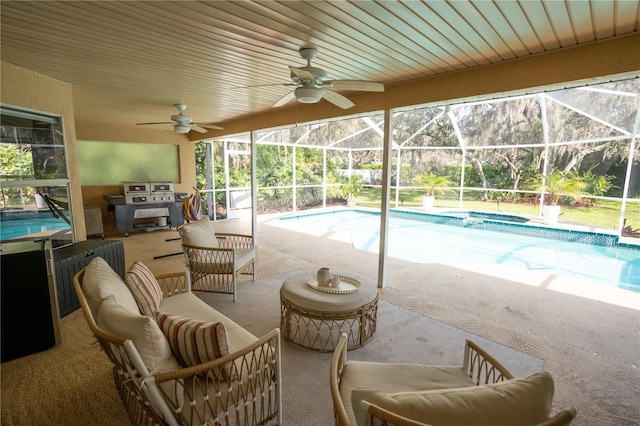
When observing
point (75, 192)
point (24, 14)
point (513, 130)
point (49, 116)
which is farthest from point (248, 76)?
point (513, 130)

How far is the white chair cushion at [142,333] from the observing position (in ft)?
4.25

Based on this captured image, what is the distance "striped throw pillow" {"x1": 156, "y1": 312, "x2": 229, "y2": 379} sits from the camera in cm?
139

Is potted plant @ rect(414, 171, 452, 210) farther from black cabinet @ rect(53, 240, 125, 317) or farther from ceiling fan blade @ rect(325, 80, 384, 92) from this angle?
black cabinet @ rect(53, 240, 125, 317)

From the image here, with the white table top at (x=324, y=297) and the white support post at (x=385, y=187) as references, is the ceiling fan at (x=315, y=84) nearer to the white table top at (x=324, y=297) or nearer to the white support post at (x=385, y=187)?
the white support post at (x=385, y=187)

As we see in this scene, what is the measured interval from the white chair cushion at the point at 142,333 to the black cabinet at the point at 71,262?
6.25 feet

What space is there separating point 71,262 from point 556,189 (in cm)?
1045

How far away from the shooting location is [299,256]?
511 cm

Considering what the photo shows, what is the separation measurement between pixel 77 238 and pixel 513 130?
1255cm

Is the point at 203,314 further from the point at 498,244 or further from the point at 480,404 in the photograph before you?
the point at 498,244

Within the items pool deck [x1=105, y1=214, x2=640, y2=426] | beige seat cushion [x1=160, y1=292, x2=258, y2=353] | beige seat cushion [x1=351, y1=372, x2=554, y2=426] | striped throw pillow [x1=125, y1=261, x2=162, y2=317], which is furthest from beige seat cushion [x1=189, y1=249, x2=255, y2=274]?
beige seat cushion [x1=351, y1=372, x2=554, y2=426]

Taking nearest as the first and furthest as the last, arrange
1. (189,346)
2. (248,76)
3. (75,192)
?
(189,346), (248,76), (75,192)

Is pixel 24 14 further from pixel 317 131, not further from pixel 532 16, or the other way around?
pixel 317 131

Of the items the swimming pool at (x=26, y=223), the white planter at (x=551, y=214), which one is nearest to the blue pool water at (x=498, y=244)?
the white planter at (x=551, y=214)

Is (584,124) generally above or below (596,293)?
above
